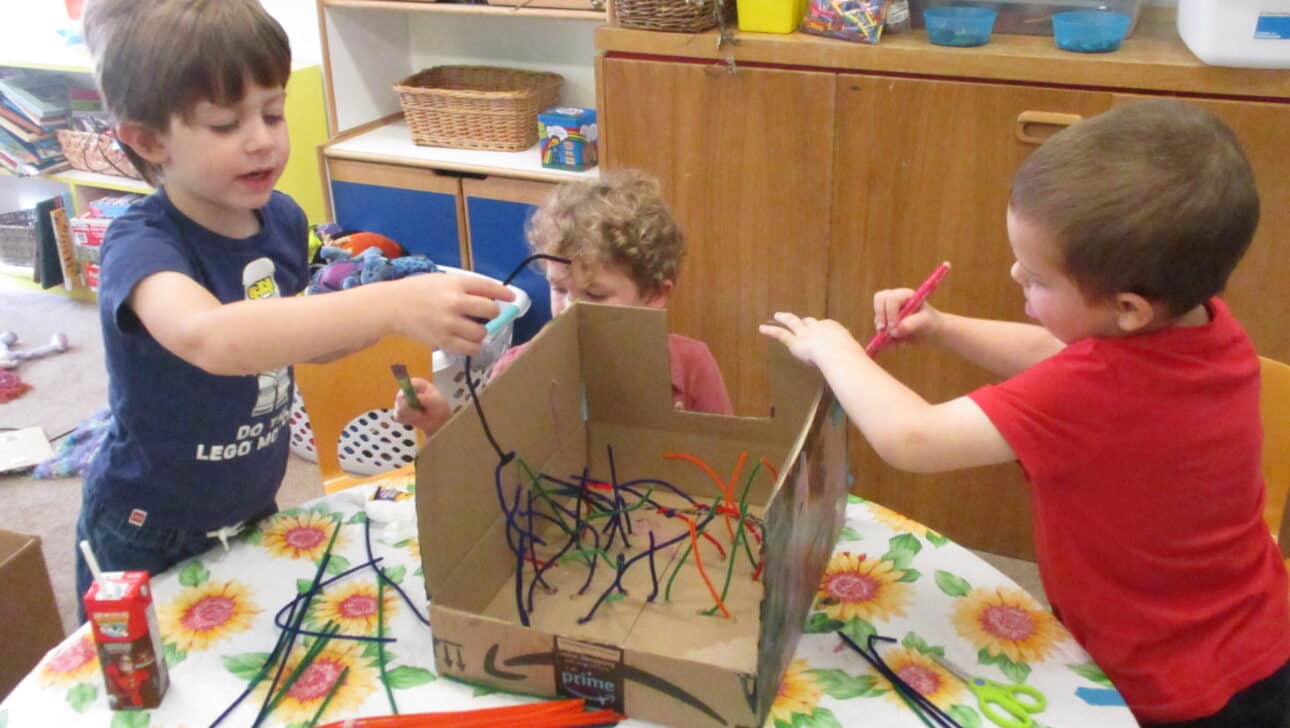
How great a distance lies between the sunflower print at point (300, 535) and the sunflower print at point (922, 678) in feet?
1.87

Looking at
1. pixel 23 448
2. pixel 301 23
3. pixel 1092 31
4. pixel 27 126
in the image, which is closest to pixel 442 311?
pixel 1092 31

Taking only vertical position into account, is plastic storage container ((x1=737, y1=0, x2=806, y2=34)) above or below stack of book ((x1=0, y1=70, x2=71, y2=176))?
above

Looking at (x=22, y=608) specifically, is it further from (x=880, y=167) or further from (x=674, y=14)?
(x=880, y=167)

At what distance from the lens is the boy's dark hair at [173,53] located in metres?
1.01

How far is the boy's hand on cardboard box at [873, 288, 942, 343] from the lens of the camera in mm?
1146

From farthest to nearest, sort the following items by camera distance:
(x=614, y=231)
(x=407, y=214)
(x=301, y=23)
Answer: (x=301, y=23)
(x=407, y=214)
(x=614, y=231)

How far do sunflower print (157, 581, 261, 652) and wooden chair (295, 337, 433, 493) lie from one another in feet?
1.84

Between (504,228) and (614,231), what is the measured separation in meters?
1.15

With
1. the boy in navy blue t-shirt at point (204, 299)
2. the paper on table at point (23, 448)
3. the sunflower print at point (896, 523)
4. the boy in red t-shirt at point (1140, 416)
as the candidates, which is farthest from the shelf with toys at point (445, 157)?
the boy in red t-shirt at point (1140, 416)

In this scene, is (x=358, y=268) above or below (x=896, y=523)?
below

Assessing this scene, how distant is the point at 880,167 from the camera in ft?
6.38

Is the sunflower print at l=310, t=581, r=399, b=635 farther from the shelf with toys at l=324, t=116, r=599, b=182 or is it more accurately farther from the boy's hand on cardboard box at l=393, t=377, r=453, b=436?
the shelf with toys at l=324, t=116, r=599, b=182

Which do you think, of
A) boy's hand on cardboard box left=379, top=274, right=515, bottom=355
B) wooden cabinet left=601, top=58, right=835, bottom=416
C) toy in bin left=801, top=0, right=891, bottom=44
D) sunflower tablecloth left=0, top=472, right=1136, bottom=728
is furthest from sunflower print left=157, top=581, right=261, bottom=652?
toy in bin left=801, top=0, right=891, bottom=44

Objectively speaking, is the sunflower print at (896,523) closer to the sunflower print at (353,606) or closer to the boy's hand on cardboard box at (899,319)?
the boy's hand on cardboard box at (899,319)
